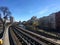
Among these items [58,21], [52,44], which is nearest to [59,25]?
[58,21]

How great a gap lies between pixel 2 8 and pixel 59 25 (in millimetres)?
28641

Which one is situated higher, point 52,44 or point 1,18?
point 1,18

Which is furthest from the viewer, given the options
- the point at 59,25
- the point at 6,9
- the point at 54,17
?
the point at 6,9

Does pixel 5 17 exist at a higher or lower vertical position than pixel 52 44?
higher

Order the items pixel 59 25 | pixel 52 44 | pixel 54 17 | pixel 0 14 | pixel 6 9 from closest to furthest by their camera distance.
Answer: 1. pixel 52 44
2. pixel 59 25
3. pixel 54 17
4. pixel 0 14
5. pixel 6 9

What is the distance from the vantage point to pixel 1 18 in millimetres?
53594

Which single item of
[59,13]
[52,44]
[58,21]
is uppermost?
[59,13]

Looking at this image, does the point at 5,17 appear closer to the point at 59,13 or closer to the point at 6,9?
the point at 6,9

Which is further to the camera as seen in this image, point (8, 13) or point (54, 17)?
point (8, 13)

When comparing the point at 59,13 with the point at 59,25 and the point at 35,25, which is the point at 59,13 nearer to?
the point at 59,25

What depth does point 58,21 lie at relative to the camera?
41.4 m

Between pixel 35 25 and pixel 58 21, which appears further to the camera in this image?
pixel 35 25

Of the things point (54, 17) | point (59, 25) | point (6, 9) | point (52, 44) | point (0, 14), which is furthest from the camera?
point (6, 9)

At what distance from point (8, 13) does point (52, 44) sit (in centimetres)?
4382
